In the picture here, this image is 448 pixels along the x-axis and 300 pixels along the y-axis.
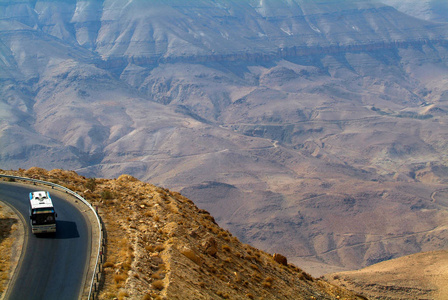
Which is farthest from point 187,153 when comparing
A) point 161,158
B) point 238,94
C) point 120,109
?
point 238,94

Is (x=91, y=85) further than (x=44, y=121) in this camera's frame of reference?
Yes

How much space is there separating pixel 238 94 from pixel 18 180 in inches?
6169

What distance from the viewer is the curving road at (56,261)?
50.2ft

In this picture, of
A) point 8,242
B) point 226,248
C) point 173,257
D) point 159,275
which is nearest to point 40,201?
point 8,242

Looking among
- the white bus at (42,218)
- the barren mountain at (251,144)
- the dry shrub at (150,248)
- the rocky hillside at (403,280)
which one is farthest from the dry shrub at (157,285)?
the barren mountain at (251,144)

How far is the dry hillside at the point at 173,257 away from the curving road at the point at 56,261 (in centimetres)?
93

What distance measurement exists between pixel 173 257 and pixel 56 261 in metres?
3.99

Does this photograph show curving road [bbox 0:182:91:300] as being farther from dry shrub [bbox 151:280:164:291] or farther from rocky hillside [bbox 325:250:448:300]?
rocky hillside [bbox 325:250:448:300]

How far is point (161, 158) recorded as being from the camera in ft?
400

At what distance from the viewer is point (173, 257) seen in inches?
667

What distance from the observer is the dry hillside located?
1548 cm

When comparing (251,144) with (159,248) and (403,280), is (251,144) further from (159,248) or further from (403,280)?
(159,248)

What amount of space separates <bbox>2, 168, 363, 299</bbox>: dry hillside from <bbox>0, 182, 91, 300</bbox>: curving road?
931 mm

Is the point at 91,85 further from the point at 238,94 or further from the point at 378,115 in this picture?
the point at 378,115
